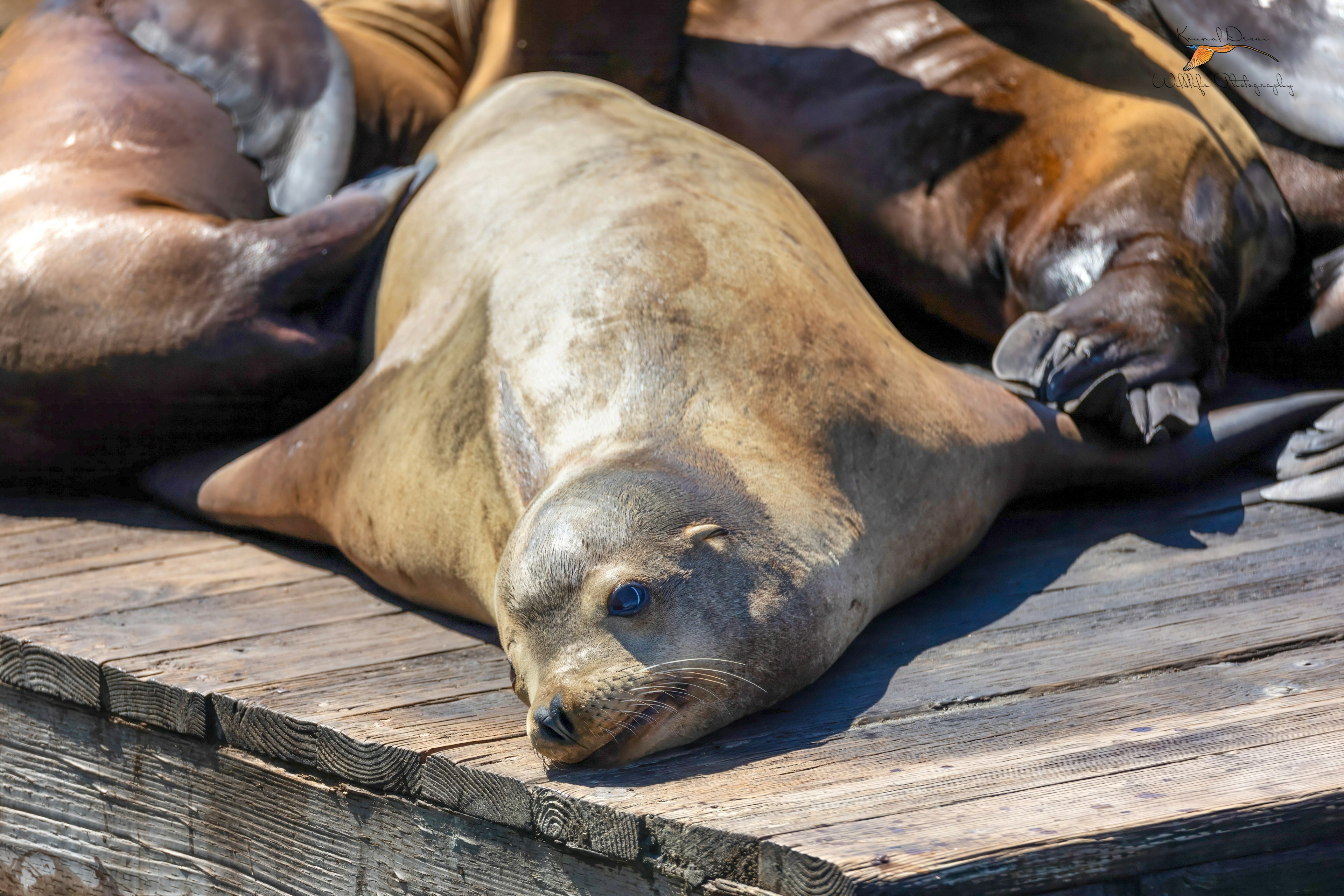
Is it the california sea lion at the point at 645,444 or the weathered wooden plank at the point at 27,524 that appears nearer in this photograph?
the california sea lion at the point at 645,444

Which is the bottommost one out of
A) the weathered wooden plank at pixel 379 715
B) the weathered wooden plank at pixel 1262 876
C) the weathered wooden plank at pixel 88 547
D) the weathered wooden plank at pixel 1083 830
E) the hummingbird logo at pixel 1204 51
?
the weathered wooden plank at pixel 88 547

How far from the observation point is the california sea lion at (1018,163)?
3010 mm

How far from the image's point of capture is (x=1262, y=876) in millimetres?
1492

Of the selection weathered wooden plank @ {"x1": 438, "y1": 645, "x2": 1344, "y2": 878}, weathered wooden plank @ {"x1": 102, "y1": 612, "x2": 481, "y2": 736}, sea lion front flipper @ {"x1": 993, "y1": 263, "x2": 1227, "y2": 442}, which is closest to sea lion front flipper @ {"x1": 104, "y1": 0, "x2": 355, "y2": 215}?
weathered wooden plank @ {"x1": 102, "y1": 612, "x2": 481, "y2": 736}

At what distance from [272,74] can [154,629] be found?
5.65ft

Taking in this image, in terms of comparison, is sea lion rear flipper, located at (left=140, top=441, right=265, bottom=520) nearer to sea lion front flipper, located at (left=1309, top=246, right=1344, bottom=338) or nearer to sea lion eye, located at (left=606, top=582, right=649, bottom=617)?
sea lion eye, located at (left=606, top=582, right=649, bottom=617)

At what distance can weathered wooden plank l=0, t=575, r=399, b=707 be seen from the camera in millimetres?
2309

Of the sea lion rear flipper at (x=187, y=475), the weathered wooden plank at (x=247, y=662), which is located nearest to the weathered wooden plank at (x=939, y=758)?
the weathered wooden plank at (x=247, y=662)

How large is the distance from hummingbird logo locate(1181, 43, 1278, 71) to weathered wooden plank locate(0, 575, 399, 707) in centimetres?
245

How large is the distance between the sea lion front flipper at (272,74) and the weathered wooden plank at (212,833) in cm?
155

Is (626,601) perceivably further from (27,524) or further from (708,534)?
(27,524)

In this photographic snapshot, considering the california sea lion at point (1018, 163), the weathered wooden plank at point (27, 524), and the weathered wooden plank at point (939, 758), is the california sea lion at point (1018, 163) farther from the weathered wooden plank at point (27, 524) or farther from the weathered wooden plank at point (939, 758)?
the weathered wooden plank at point (27, 524)

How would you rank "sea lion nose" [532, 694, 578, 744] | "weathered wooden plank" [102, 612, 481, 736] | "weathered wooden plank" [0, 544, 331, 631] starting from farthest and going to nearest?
"weathered wooden plank" [0, 544, 331, 631] < "weathered wooden plank" [102, 612, 481, 736] < "sea lion nose" [532, 694, 578, 744]

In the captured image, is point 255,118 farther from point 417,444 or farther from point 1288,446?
point 1288,446
